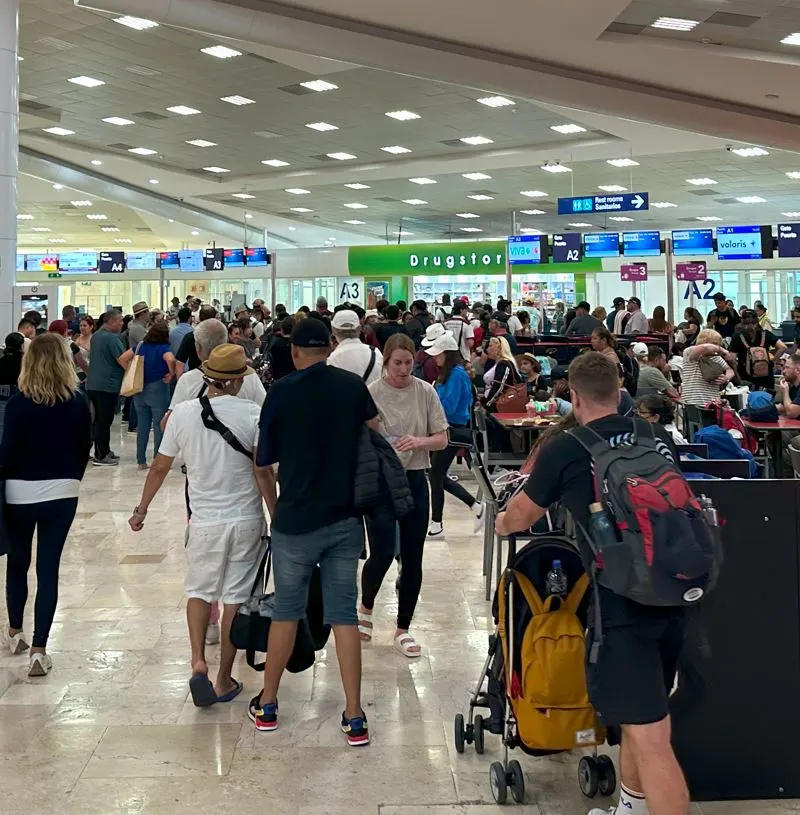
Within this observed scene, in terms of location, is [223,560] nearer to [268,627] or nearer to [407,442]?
[268,627]

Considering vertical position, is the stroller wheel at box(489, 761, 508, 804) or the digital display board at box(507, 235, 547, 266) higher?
the digital display board at box(507, 235, 547, 266)

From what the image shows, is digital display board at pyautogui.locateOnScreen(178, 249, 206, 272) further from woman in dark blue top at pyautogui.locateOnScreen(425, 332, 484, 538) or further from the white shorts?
the white shorts

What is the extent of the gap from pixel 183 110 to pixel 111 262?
15878 millimetres

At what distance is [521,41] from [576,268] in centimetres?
1621

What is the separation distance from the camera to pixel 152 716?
3904mm

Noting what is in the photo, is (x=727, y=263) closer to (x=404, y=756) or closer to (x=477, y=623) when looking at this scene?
(x=477, y=623)

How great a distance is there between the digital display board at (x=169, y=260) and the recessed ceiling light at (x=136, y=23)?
18403mm

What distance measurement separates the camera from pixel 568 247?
21672 mm

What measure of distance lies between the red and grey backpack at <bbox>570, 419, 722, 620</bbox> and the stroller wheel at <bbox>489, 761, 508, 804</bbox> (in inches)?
35.6

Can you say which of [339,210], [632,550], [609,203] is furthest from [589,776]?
[339,210]

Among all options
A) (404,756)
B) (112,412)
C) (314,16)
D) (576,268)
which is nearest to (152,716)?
(404,756)

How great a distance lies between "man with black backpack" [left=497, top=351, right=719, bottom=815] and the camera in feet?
8.16

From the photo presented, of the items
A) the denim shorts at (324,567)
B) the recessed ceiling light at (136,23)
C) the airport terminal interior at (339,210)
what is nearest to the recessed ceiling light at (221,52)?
the airport terminal interior at (339,210)

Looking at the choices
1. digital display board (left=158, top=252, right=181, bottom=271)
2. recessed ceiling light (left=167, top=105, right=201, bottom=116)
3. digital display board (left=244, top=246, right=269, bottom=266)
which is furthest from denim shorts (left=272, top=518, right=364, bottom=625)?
digital display board (left=158, top=252, right=181, bottom=271)
